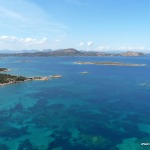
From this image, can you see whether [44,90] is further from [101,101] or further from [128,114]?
[128,114]

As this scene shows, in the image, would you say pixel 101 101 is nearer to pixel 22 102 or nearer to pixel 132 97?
pixel 132 97

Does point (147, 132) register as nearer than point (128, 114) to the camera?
Yes

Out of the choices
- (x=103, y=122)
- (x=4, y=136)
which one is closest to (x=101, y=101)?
(x=103, y=122)

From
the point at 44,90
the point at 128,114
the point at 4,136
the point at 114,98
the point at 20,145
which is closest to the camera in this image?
the point at 20,145

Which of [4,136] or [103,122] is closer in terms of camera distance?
[4,136]

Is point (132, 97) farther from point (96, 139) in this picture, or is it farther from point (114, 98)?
point (96, 139)

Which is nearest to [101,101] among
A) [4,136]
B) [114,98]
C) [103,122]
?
[114,98]

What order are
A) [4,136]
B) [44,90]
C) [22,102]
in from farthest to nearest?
[44,90], [22,102], [4,136]

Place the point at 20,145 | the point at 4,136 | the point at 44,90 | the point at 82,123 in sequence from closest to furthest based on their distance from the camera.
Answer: the point at 20,145 → the point at 4,136 → the point at 82,123 → the point at 44,90

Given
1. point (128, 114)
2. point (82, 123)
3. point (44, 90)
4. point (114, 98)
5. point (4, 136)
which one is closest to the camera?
point (4, 136)
